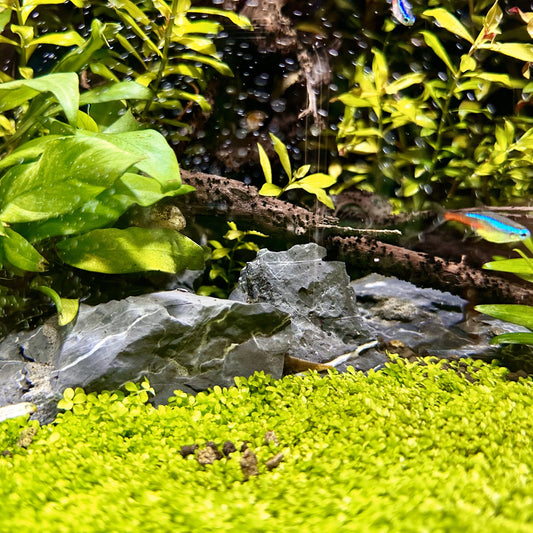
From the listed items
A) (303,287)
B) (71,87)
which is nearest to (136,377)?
(303,287)

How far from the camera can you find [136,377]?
79.4 inches

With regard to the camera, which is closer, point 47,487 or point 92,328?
point 47,487

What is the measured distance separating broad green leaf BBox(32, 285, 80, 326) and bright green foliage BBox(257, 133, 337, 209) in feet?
3.62

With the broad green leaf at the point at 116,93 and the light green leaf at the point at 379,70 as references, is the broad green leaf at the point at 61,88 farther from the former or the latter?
the light green leaf at the point at 379,70

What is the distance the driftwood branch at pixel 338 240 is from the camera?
2.54m

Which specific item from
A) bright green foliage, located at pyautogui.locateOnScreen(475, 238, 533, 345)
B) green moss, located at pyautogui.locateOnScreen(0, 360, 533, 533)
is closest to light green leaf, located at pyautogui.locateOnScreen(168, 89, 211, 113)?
green moss, located at pyautogui.locateOnScreen(0, 360, 533, 533)

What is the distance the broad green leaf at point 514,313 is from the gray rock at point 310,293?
67 centimetres

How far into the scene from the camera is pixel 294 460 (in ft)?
4.99

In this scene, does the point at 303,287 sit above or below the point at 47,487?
below

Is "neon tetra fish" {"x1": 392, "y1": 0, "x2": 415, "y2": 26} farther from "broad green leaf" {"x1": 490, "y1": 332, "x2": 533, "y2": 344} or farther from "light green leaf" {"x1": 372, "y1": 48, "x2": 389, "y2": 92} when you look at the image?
"broad green leaf" {"x1": 490, "y1": 332, "x2": 533, "y2": 344}

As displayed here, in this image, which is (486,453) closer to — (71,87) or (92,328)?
(92,328)

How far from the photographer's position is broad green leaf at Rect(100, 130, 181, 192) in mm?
1925

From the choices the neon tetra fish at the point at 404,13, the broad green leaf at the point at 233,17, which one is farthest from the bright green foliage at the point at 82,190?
the neon tetra fish at the point at 404,13

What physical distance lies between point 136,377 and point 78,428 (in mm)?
350
